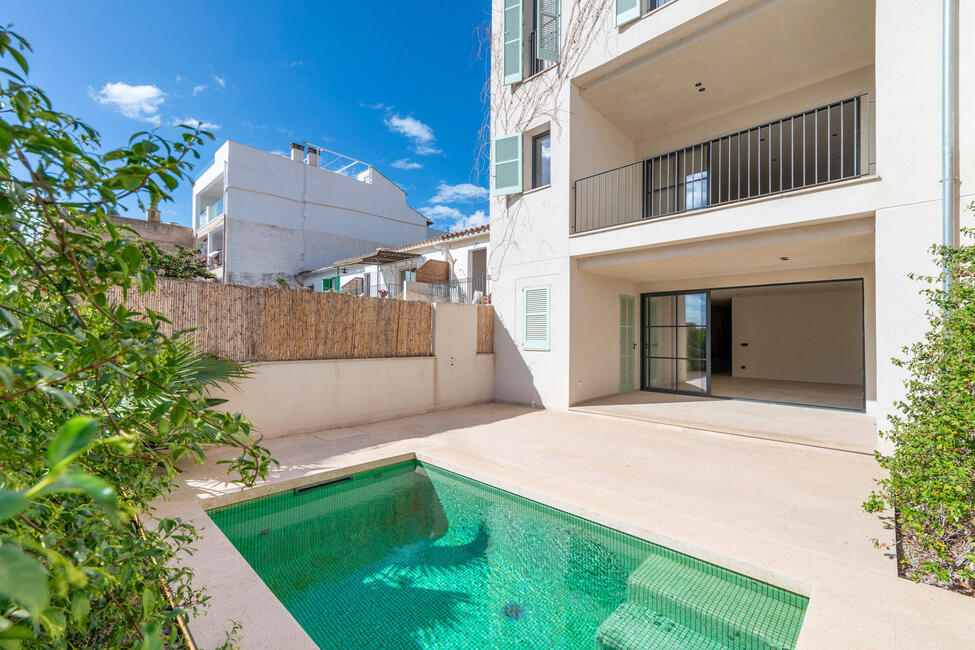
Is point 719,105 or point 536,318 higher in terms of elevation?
point 719,105

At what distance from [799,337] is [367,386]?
13.7m

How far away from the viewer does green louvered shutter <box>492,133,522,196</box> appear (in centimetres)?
941

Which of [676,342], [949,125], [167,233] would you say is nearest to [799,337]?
[676,342]

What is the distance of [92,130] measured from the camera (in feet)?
3.88

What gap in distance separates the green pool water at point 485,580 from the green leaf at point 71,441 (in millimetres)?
2912

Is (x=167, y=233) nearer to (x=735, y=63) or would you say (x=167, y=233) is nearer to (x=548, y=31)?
(x=548, y=31)

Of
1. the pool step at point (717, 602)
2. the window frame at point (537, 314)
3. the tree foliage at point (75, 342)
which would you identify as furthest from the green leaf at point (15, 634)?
the window frame at point (537, 314)

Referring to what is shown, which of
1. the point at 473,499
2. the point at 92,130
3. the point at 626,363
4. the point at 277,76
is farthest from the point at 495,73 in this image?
the point at 277,76

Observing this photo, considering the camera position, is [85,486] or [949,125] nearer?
[85,486]

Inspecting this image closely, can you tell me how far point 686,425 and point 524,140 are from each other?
669 centimetres

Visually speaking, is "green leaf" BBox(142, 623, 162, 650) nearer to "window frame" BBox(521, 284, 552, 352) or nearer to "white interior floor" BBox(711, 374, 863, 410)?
"window frame" BBox(521, 284, 552, 352)

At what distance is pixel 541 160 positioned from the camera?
31.1 ft

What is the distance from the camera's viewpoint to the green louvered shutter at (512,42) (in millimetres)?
9266

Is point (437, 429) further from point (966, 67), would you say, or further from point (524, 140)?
point (966, 67)
